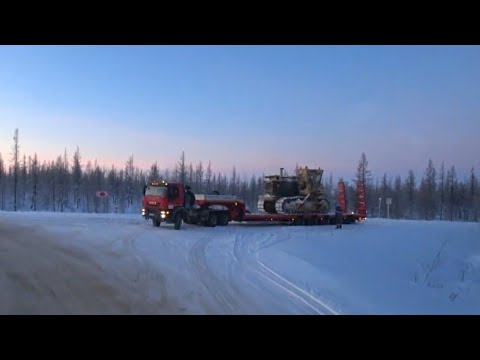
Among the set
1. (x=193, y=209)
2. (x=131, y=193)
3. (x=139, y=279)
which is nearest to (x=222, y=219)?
(x=193, y=209)

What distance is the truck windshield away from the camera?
2439 centimetres

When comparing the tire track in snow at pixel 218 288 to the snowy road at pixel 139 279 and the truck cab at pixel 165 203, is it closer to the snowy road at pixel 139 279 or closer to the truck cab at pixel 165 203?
the snowy road at pixel 139 279

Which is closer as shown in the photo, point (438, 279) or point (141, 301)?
point (141, 301)

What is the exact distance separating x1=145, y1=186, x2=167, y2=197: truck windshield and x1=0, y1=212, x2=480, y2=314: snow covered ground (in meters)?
3.53

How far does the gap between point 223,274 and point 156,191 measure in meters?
14.0

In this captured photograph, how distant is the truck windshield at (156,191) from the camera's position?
→ 80.0 feet

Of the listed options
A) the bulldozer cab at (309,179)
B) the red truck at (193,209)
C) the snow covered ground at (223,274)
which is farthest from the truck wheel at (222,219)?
the bulldozer cab at (309,179)

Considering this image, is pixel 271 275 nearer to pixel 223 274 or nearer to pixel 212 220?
pixel 223 274

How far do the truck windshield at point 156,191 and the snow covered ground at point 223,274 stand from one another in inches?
139

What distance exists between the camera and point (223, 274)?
1155 centimetres
